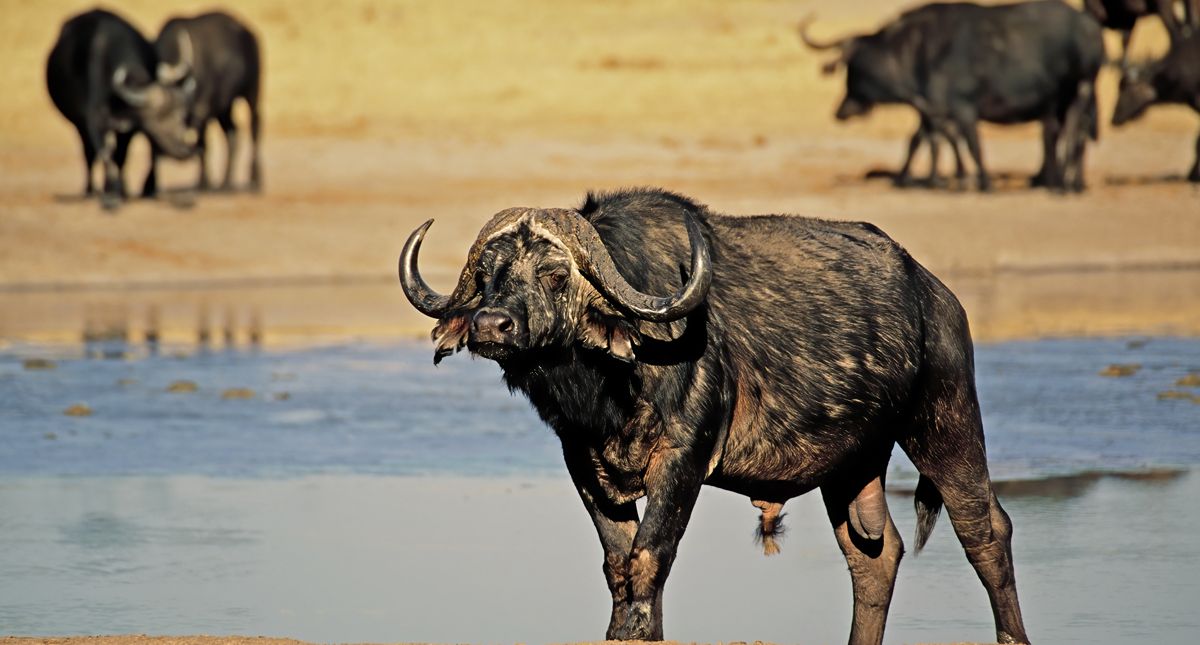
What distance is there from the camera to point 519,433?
405 inches

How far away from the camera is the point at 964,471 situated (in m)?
6.15

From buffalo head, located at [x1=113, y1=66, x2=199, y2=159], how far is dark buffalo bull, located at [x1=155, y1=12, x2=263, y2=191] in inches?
27.7

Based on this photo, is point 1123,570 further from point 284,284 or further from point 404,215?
point 404,215

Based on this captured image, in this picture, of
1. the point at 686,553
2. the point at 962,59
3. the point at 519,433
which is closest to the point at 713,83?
the point at 962,59

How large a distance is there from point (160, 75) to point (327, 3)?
17533 mm

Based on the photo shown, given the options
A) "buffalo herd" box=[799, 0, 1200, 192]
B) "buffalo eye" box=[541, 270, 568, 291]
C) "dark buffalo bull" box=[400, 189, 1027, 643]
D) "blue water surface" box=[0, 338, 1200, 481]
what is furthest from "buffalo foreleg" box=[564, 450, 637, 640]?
"buffalo herd" box=[799, 0, 1200, 192]

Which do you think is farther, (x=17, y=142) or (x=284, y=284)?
(x=17, y=142)

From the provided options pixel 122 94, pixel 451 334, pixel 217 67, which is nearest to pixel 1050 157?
pixel 217 67

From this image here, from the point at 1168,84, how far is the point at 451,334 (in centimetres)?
1994

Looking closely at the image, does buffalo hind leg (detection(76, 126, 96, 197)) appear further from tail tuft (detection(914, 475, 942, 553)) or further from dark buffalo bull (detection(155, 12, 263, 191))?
tail tuft (detection(914, 475, 942, 553))

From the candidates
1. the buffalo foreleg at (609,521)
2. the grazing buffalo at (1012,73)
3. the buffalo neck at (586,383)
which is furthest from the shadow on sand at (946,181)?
the buffalo neck at (586,383)

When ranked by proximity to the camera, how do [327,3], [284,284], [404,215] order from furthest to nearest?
[327,3] → [404,215] → [284,284]

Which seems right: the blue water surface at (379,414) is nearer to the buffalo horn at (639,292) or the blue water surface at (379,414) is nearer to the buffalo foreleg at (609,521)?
the buffalo foreleg at (609,521)

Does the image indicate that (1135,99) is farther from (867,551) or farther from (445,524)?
(867,551)
